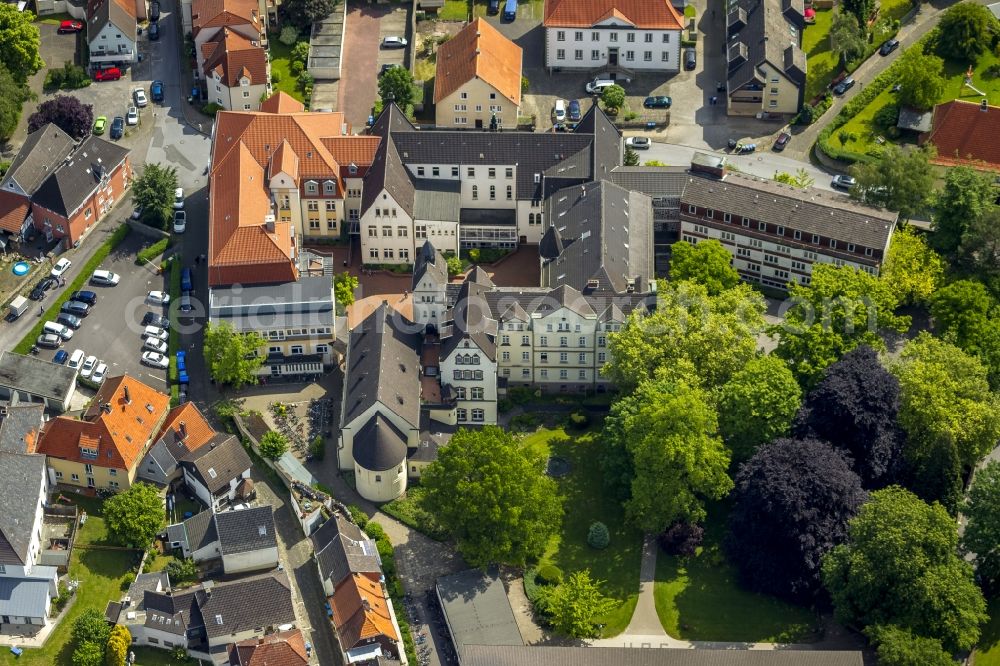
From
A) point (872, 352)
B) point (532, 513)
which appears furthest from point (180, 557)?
point (872, 352)

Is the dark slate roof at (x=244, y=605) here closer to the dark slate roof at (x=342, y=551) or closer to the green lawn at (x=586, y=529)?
the dark slate roof at (x=342, y=551)

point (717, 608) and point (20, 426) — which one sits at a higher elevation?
point (20, 426)

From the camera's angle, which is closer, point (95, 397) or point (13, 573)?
point (13, 573)

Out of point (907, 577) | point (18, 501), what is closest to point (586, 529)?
point (907, 577)

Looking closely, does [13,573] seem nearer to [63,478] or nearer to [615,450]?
[63,478]

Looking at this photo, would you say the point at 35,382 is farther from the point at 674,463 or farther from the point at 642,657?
the point at 642,657

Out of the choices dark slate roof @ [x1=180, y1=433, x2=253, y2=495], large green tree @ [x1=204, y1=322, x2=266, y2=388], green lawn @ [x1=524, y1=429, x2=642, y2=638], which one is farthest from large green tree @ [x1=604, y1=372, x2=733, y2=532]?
large green tree @ [x1=204, y1=322, x2=266, y2=388]
